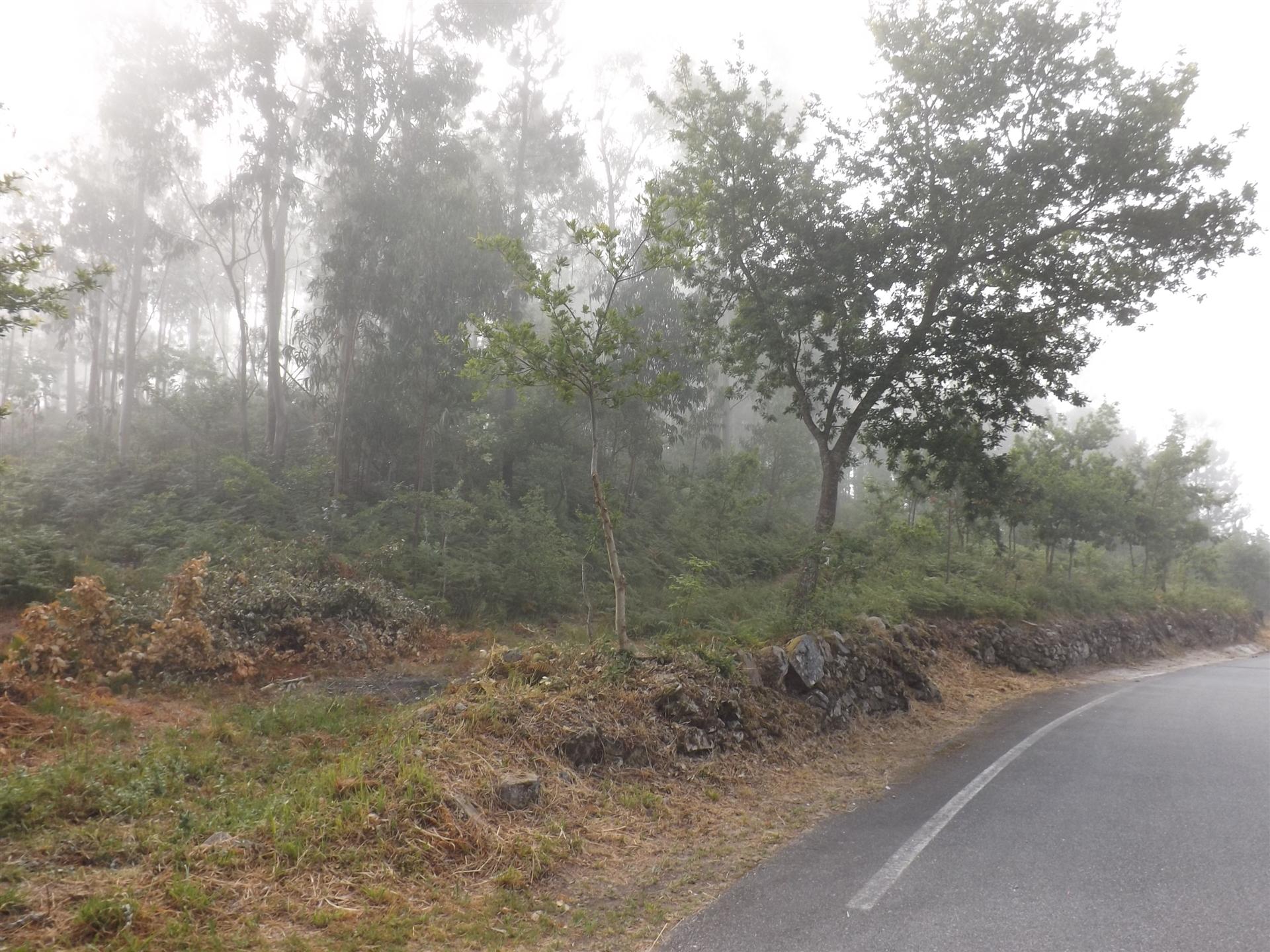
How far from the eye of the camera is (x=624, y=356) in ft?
75.9

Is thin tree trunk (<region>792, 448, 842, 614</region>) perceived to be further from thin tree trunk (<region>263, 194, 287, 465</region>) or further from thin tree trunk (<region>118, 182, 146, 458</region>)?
thin tree trunk (<region>118, 182, 146, 458</region>)

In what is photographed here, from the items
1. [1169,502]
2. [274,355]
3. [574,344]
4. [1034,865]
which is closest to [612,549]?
[574,344]

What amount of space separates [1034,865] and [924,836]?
81cm

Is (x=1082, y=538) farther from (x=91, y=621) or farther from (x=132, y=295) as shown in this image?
(x=132, y=295)

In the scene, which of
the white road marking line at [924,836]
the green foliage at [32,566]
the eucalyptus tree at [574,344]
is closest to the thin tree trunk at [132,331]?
the green foliage at [32,566]

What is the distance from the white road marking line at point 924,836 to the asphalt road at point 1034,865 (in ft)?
0.05

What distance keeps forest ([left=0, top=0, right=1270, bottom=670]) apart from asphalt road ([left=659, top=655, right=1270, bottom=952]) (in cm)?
339

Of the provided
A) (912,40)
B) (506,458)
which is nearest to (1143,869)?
(912,40)

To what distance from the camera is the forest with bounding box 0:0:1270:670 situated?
12852mm

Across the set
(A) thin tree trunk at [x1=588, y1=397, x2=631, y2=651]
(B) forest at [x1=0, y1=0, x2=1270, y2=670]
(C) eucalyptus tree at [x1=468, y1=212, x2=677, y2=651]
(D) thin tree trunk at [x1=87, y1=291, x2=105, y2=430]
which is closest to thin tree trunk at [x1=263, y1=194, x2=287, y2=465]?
(B) forest at [x1=0, y1=0, x2=1270, y2=670]

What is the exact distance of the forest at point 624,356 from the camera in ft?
42.2

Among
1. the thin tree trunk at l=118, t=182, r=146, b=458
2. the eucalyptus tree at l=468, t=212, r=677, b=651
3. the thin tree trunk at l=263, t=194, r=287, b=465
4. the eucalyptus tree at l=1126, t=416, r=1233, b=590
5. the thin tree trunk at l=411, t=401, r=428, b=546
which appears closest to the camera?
the eucalyptus tree at l=468, t=212, r=677, b=651

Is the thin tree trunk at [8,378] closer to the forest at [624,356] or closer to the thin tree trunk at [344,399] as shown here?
the forest at [624,356]

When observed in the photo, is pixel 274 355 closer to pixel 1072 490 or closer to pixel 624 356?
pixel 624 356
